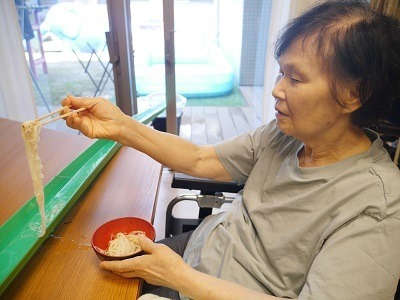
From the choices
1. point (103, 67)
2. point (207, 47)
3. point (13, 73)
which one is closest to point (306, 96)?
point (103, 67)

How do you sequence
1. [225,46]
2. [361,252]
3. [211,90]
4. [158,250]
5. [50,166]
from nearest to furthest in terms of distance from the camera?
[361,252], [158,250], [50,166], [225,46], [211,90]

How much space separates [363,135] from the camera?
0.90 m

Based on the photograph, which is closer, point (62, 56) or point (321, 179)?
point (321, 179)

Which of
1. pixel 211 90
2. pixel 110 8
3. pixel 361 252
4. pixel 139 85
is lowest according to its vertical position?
pixel 211 90

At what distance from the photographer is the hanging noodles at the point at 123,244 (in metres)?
0.82

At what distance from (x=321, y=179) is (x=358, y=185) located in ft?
0.33

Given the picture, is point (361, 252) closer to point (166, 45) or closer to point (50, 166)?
point (50, 166)

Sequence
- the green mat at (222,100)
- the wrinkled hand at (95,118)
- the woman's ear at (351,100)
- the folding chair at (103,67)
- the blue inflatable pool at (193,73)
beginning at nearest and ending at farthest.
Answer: the woman's ear at (351,100), the wrinkled hand at (95,118), the folding chair at (103,67), the blue inflatable pool at (193,73), the green mat at (222,100)

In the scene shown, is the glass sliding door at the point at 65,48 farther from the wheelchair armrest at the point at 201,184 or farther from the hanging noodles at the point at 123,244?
the hanging noodles at the point at 123,244

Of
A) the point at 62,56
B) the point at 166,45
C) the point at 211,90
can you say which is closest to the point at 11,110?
the point at 62,56

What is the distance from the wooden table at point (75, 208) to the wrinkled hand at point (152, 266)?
2cm

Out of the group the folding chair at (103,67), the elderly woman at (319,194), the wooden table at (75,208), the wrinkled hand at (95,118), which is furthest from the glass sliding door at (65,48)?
the elderly woman at (319,194)

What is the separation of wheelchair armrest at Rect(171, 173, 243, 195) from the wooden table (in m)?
0.10

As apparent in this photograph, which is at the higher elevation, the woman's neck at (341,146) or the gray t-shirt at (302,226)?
the woman's neck at (341,146)
